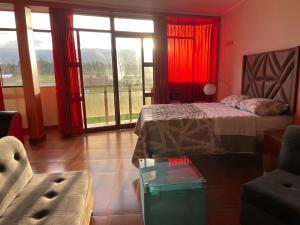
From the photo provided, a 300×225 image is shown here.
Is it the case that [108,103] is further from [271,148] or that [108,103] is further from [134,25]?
[271,148]

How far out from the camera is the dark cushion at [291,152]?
1.83 metres

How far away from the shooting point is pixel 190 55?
16.7 ft

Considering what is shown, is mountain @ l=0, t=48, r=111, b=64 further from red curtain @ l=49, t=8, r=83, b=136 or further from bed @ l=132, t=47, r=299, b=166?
bed @ l=132, t=47, r=299, b=166

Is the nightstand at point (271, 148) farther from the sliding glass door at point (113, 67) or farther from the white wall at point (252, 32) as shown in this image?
the sliding glass door at point (113, 67)

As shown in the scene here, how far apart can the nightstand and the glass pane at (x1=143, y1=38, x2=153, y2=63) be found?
3227 mm

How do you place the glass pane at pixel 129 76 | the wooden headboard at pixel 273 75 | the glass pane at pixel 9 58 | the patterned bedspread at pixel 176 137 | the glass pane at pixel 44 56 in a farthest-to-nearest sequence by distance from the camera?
the glass pane at pixel 129 76 → the glass pane at pixel 44 56 → the glass pane at pixel 9 58 → the wooden headboard at pixel 273 75 → the patterned bedspread at pixel 176 137

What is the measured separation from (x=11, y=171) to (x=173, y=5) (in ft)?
13.1

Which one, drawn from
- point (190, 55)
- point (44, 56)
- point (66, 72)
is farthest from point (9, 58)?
point (190, 55)

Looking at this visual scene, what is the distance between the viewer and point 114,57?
15.2 feet

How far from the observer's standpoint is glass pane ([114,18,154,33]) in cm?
455

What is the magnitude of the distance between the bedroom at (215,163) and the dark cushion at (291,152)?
23.7 inches

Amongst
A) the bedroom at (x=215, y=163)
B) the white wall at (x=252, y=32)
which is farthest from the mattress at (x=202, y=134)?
the white wall at (x=252, y=32)

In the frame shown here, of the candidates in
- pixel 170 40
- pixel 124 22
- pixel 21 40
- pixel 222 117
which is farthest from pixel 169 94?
pixel 21 40

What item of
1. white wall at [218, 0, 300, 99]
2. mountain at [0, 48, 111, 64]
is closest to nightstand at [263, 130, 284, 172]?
white wall at [218, 0, 300, 99]
